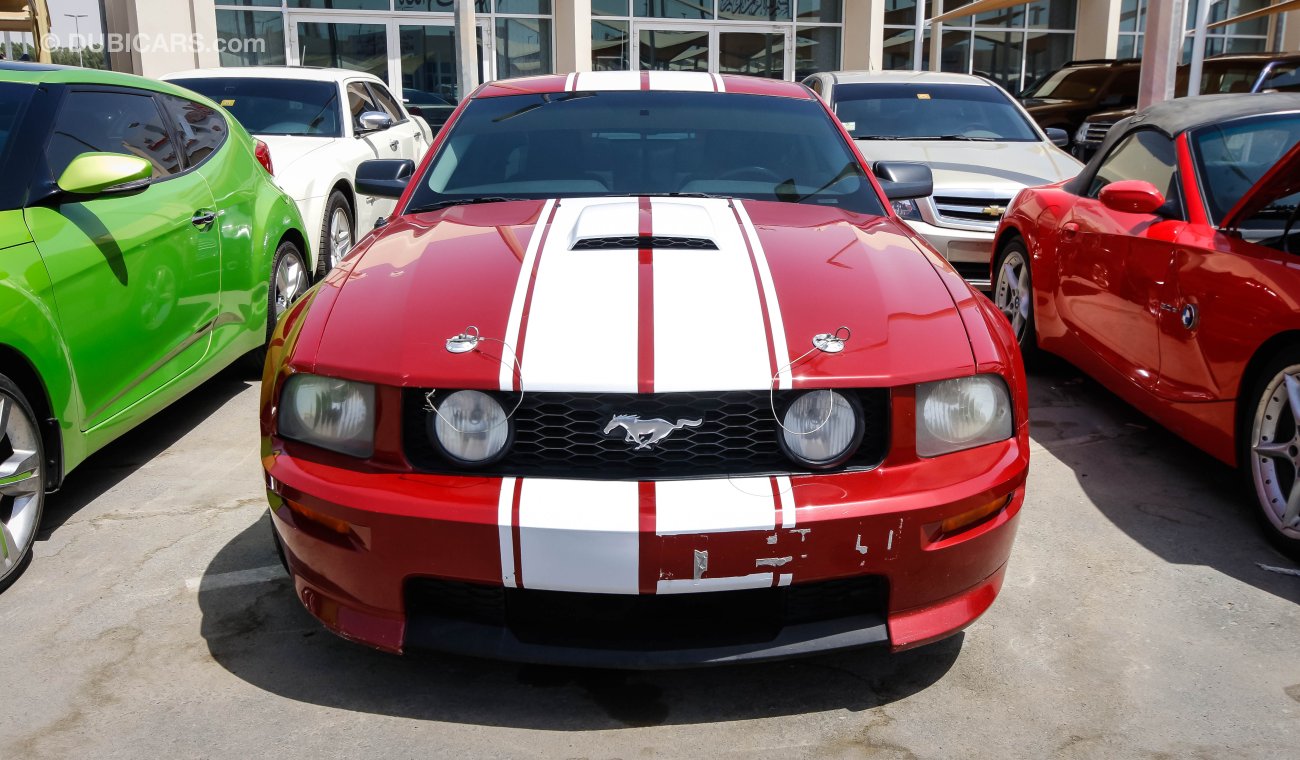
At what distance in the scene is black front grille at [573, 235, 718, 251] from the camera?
2.94m

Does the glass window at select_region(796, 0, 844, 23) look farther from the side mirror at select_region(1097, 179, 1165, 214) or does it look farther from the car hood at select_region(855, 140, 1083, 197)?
the side mirror at select_region(1097, 179, 1165, 214)

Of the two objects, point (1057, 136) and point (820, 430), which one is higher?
point (1057, 136)

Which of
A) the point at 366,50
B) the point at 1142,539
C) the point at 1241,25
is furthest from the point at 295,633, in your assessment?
the point at 1241,25

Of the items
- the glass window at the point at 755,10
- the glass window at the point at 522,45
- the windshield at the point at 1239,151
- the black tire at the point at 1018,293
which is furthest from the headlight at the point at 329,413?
the glass window at the point at 755,10

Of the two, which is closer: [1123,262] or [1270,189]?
[1270,189]

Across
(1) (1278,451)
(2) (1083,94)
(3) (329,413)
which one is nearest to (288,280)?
(3) (329,413)

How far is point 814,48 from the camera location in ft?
70.6

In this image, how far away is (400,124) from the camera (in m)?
9.32

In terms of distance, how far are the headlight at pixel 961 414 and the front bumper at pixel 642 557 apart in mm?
38

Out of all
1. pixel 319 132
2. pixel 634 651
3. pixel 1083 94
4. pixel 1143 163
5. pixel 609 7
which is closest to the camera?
pixel 634 651

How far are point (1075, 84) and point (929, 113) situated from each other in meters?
8.87

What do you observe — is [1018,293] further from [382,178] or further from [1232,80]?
[1232,80]

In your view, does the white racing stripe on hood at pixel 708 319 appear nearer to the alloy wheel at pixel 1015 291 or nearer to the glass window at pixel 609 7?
the alloy wheel at pixel 1015 291

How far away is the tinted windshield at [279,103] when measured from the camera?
7707mm
